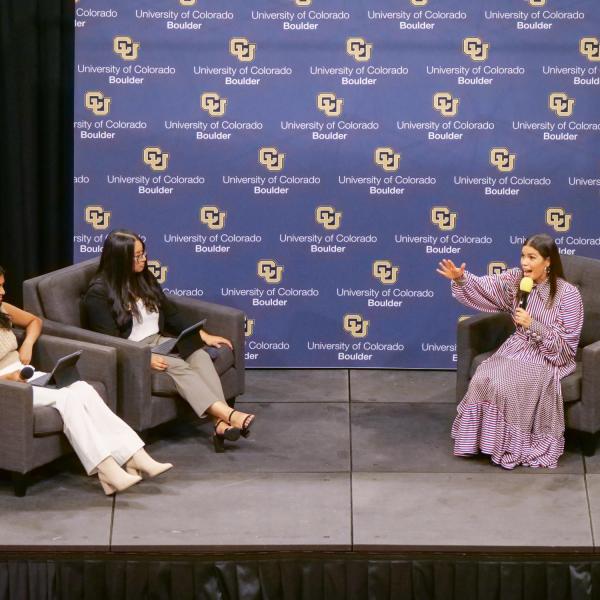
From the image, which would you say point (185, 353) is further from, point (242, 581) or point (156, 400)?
point (242, 581)

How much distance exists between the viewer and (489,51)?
6883 mm

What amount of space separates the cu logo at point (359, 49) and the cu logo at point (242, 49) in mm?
487

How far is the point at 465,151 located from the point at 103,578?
3071mm

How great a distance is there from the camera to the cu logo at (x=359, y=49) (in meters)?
6.89

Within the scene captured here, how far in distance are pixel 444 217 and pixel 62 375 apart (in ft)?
7.83

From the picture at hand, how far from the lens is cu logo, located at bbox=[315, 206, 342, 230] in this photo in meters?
7.10

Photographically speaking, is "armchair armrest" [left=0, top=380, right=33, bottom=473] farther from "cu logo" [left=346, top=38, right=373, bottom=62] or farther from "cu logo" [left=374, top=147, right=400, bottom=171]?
"cu logo" [left=346, top=38, right=373, bottom=62]

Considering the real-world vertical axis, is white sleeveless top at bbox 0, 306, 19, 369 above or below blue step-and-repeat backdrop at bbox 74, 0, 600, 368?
below

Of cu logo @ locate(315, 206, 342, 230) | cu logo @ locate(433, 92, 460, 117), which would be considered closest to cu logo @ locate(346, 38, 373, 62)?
cu logo @ locate(433, 92, 460, 117)

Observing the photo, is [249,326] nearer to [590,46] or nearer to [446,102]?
[446,102]

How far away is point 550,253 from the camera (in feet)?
19.5

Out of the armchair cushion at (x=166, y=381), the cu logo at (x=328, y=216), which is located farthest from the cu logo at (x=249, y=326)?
the armchair cushion at (x=166, y=381)

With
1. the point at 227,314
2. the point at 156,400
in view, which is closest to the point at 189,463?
the point at 156,400

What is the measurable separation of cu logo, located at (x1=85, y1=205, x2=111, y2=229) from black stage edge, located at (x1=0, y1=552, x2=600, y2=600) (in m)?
2.47
